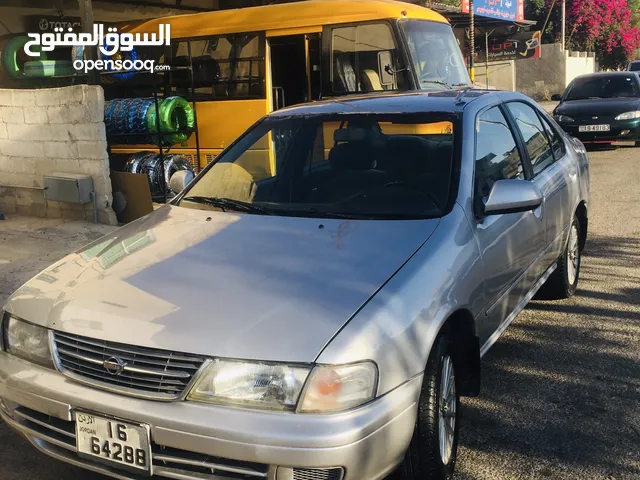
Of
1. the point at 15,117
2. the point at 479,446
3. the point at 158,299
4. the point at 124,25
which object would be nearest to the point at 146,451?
the point at 158,299

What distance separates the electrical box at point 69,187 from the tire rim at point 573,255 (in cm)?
496

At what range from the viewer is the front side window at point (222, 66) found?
32.4 feet

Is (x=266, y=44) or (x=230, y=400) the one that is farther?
(x=266, y=44)

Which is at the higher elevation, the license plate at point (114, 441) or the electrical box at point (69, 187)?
the electrical box at point (69, 187)

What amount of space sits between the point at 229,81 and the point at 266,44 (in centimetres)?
82

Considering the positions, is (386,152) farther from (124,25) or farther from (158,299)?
(124,25)

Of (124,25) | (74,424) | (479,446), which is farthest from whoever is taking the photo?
(124,25)

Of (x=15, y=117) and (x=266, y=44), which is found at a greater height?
(x=266, y=44)

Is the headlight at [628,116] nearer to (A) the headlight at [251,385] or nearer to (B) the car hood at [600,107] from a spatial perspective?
(B) the car hood at [600,107]

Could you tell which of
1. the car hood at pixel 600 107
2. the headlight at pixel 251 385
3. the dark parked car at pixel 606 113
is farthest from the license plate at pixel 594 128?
the headlight at pixel 251 385

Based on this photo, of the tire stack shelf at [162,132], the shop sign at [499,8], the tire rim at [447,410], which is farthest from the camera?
the shop sign at [499,8]

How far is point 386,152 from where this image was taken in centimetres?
373

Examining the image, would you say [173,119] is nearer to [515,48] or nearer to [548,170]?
[548,170]

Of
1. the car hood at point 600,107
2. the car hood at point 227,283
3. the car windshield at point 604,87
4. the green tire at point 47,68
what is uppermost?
the green tire at point 47,68
